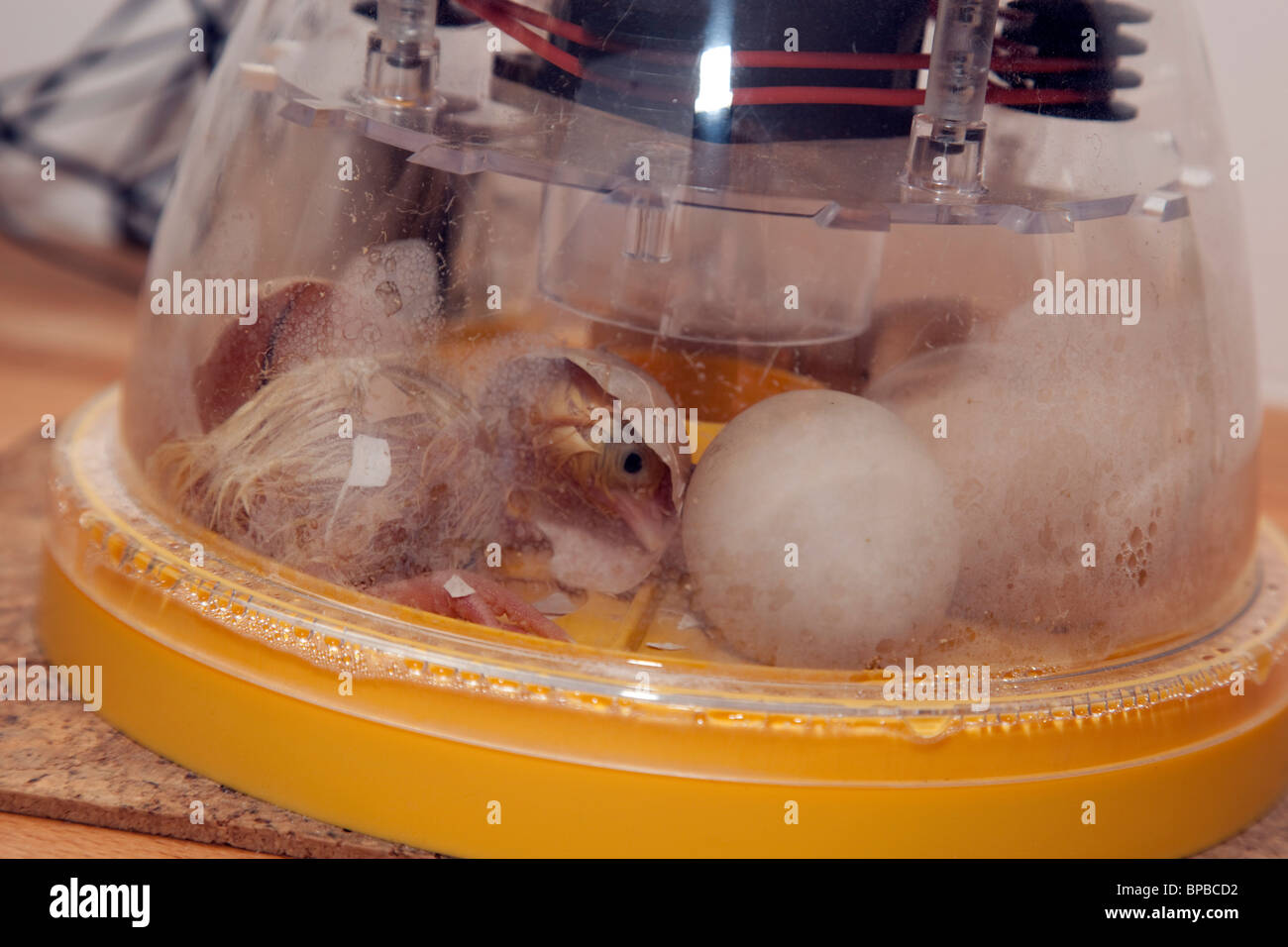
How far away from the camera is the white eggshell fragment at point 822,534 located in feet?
1.58

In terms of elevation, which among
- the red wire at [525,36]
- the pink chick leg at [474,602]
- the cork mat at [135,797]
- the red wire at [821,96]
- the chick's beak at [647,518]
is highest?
the red wire at [525,36]

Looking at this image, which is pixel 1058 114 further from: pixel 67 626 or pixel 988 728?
pixel 67 626

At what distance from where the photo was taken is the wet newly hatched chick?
1.70ft

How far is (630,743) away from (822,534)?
0.10 m

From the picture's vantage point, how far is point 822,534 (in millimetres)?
482

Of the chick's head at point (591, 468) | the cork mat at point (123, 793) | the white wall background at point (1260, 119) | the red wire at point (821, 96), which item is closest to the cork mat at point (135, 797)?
the cork mat at point (123, 793)

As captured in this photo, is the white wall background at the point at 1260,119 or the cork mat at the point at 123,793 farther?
the white wall background at the point at 1260,119

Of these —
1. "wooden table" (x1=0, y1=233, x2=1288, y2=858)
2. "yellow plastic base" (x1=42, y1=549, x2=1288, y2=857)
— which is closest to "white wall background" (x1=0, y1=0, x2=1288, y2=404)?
"wooden table" (x1=0, y1=233, x2=1288, y2=858)

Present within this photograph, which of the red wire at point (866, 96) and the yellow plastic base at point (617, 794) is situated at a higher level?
the red wire at point (866, 96)

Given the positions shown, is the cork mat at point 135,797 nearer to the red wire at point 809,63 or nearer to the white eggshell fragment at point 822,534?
the white eggshell fragment at point 822,534

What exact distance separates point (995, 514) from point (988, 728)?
8cm

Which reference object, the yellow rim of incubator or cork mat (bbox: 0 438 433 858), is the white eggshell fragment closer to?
the yellow rim of incubator

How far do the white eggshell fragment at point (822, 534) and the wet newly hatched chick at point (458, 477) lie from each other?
0.03m

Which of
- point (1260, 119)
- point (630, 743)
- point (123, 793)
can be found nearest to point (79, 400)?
point (123, 793)
